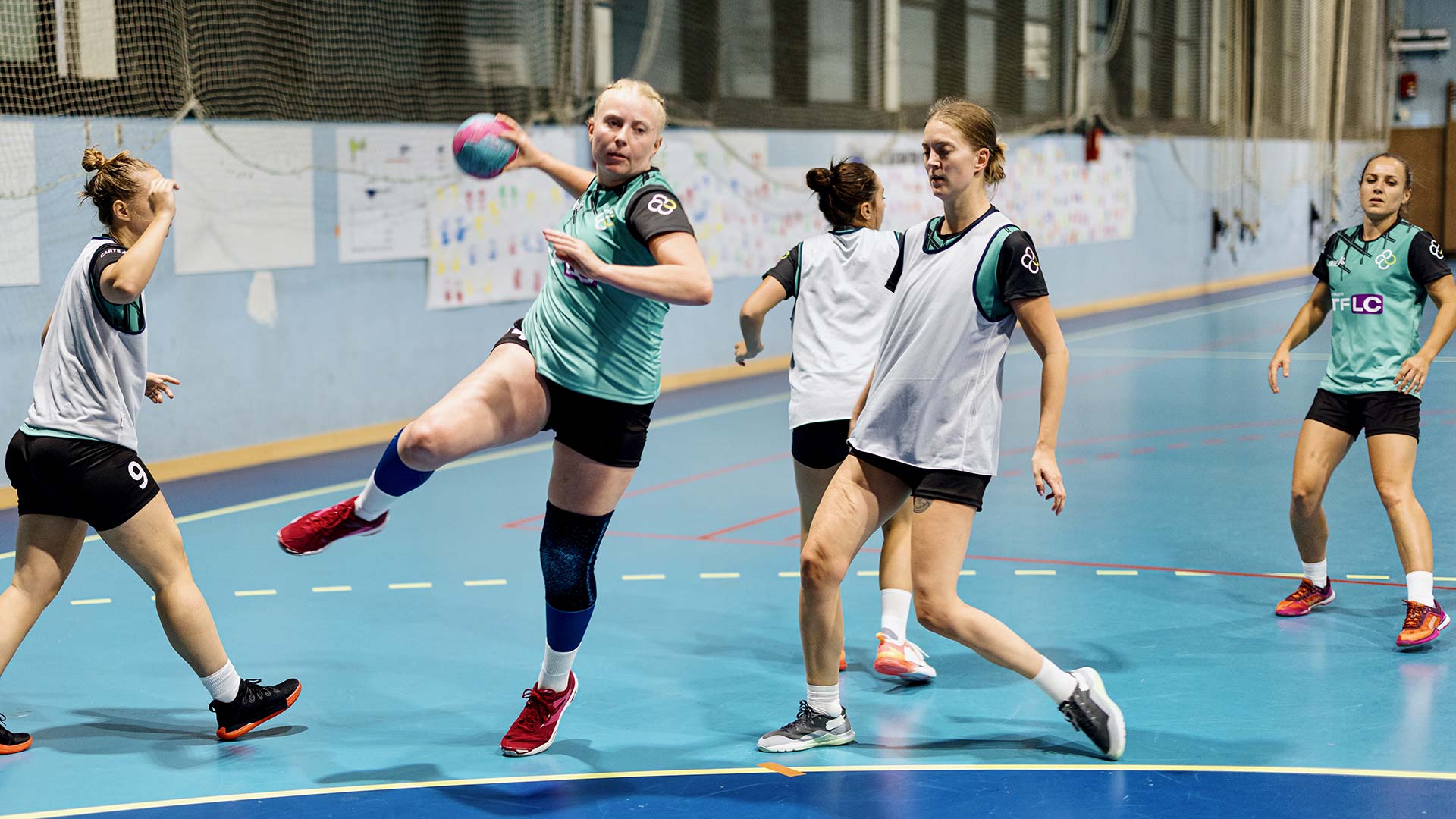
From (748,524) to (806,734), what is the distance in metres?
3.45

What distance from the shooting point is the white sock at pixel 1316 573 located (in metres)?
6.26

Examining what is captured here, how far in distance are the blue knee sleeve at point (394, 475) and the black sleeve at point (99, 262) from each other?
3.09ft

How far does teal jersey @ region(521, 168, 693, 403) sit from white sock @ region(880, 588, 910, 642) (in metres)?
1.45

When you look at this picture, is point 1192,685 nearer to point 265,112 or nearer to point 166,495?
point 166,495

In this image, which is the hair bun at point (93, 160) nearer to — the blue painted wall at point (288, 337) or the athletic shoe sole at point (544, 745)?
the athletic shoe sole at point (544, 745)

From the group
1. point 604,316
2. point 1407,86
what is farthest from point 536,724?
point 1407,86

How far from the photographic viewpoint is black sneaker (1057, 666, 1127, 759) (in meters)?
4.52

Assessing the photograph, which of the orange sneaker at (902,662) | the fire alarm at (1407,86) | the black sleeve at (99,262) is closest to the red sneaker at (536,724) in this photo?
the orange sneaker at (902,662)

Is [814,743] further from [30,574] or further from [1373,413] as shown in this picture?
[1373,413]

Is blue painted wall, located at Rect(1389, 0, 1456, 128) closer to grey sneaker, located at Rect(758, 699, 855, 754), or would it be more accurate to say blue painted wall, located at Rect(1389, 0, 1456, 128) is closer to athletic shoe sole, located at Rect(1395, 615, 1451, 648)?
athletic shoe sole, located at Rect(1395, 615, 1451, 648)

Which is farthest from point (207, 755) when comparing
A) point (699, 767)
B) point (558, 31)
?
point (558, 31)

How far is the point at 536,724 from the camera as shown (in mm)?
4730

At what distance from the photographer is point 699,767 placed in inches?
179

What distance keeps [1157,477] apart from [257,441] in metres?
5.63
